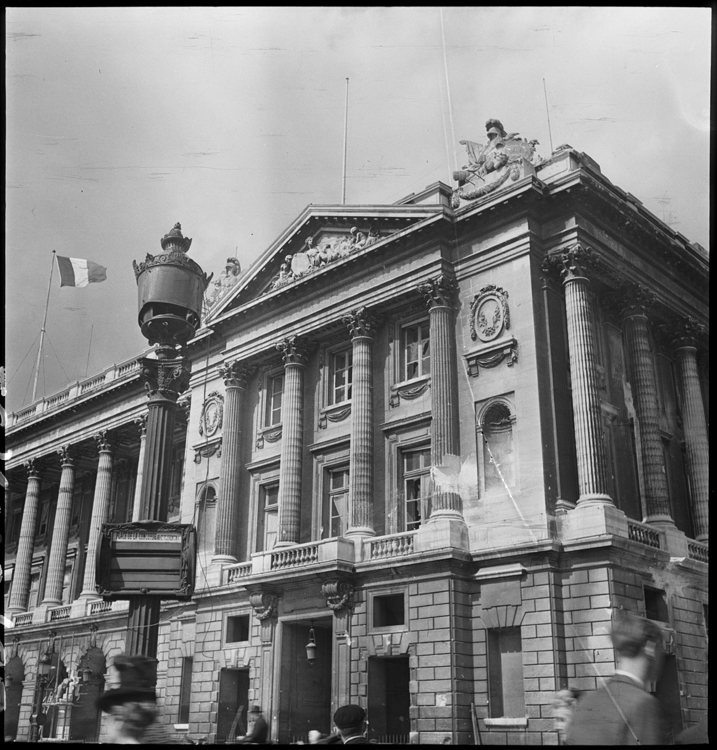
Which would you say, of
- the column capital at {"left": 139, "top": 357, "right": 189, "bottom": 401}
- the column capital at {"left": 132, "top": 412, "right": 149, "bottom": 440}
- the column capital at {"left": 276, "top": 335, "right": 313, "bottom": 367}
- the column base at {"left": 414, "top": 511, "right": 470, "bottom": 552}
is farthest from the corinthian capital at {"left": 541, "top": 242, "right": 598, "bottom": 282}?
the column capital at {"left": 132, "top": 412, "right": 149, "bottom": 440}

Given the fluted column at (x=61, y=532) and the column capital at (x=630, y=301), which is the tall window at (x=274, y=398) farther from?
the fluted column at (x=61, y=532)

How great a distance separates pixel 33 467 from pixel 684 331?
29712 mm

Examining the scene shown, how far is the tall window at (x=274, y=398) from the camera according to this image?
29000mm

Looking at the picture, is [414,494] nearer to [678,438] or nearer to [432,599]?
[432,599]

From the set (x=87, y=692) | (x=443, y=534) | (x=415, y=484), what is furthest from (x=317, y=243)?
(x=87, y=692)

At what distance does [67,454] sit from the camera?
40.8 metres

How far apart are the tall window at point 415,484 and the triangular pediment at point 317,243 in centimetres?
608

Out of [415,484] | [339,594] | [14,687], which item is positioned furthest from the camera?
[14,687]

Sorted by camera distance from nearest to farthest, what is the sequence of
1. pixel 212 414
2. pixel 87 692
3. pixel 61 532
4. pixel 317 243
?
pixel 317 243
pixel 212 414
pixel 87 692
pixel 61 532

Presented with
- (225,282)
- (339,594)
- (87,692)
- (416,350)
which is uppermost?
(225,282)

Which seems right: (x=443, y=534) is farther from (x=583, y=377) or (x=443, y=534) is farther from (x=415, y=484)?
(x=583, y=377)

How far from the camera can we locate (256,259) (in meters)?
28.7

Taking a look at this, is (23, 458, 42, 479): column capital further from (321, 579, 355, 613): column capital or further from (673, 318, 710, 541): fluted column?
(673, 318, 710, 541): fluted column

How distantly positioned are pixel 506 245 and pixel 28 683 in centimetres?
2589
